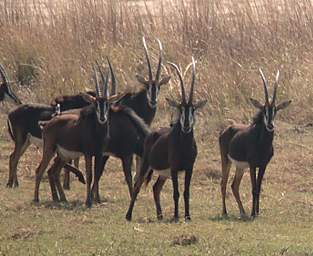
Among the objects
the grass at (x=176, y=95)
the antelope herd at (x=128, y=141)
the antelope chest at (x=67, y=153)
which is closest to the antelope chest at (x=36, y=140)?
the antelope herd at (x=128, y=141)

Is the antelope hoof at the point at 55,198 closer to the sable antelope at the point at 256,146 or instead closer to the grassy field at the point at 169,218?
the grassy field at the point at 169,218

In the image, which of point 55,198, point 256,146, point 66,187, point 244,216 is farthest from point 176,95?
point 244,216

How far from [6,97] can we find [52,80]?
3.03m

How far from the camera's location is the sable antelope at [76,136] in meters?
13.2

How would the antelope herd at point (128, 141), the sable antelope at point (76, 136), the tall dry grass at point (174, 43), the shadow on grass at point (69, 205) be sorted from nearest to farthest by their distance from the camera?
the antelope herd at point (128, 141) → the shadow on grass at point (69, 205) → the sable antelope at point (76, 136) → the tall dry grass at point (174, 43)

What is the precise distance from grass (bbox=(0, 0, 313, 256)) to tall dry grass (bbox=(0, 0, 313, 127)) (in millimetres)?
25

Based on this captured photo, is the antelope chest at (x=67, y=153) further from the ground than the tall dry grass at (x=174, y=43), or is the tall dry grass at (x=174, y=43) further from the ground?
the tall dry grass at (x=174, y=43)

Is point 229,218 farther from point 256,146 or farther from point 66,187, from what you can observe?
point 66,187

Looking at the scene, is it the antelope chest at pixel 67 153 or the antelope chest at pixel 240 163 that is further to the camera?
the antelope chest at pixel 67 153

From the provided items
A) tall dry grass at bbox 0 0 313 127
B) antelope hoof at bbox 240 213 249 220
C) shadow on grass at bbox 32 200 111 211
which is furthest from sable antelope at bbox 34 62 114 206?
tall dry grass at bbox 0 0 313 127

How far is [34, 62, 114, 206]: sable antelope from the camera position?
13.2 m

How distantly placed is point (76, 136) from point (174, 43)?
26.0 ft

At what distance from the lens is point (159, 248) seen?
387 inches

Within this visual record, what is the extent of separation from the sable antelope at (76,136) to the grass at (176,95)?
15.0 inches
